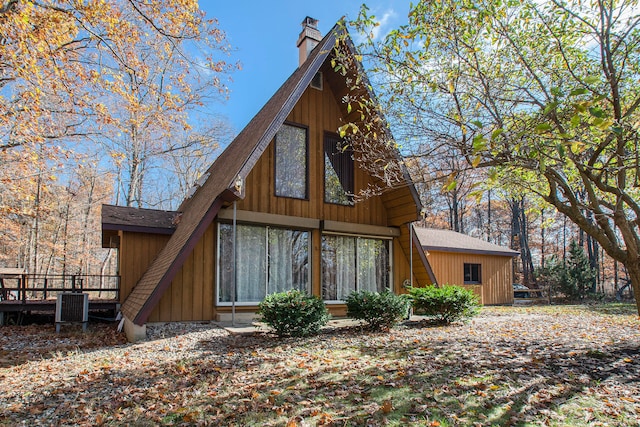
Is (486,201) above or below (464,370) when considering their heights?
above

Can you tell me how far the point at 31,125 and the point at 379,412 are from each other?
1027cm

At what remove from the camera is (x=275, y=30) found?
1272cm

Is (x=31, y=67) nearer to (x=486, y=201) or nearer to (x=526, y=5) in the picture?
(x=526, y=5)

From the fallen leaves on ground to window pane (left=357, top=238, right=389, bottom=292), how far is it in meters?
3.33

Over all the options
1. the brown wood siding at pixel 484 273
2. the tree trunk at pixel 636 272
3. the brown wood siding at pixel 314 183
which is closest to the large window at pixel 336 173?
the brown wood siding at pixel 314 183

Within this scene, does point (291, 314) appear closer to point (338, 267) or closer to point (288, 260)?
point (288, 260)

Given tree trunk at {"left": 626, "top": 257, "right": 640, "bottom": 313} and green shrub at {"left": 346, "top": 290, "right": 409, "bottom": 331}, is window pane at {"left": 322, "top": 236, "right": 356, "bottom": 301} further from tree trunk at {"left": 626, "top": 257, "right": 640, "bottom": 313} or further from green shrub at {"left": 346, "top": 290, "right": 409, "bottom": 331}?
tree trunk at {"left": 626, "top": 257, "right": 640, "bottom": 313}

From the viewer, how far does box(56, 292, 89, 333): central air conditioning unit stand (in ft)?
30.8

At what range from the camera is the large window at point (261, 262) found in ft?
29.0

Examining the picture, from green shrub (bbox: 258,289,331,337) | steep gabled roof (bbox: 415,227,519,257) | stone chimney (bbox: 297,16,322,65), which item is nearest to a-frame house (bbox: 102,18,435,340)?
green shrub (bbox: 258,289,331,337)

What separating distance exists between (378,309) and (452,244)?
35.1 ft

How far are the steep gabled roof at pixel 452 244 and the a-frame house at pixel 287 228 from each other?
5.99 m

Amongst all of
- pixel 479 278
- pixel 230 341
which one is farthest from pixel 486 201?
pixel 230 341

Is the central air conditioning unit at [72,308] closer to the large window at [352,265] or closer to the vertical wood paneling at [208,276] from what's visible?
the vertical wood paneling at [208,276]
